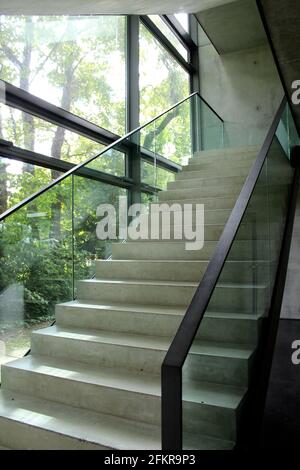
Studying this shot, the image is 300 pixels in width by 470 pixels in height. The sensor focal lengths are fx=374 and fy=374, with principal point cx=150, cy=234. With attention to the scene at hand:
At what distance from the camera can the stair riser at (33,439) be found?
2066 mm

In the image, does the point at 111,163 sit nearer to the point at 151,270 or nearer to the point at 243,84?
the point at 151,270

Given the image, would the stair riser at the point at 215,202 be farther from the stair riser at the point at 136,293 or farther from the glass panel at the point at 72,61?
the glass panel at the point at 72,61

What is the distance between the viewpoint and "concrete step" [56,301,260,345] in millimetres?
2369

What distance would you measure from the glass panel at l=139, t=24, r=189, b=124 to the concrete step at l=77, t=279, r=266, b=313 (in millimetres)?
4650

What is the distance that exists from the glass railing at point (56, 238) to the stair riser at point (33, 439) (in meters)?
0.86

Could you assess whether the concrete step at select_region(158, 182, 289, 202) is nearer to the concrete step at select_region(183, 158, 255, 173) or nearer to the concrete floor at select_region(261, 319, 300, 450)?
the concrete step at select_region(183, 158, 255, 173)

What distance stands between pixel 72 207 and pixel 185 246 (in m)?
1.20

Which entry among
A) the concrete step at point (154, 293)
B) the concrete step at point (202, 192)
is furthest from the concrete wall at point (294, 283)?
the concrete step at point (154, 293)

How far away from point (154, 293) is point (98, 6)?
292cm

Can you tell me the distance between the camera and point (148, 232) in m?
4.32

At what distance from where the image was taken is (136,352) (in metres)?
2.58

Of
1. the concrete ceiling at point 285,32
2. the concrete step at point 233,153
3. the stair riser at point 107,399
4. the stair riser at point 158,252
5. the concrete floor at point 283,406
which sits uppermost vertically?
the concrete ceiling at point 285,32
